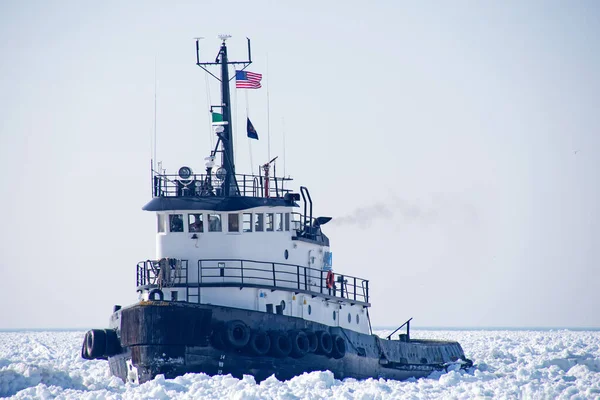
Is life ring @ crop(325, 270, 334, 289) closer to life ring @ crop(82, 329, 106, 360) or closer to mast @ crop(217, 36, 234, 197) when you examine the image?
mast @ crop(217, 36, 234, 197)

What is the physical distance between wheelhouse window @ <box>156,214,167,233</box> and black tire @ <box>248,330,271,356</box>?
167 inches

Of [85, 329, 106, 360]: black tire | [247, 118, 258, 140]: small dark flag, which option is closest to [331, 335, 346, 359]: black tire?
[85, 329, 106, 360]: black tire

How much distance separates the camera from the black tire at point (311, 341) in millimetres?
29475

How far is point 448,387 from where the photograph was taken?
2927 cm

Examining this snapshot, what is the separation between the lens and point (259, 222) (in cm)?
3072

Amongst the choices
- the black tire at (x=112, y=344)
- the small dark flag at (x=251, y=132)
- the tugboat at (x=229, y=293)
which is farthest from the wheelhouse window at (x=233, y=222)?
the black tire at (x=112, y=344)

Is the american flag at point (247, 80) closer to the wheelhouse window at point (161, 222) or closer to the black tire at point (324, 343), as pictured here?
the wheelhouse window at point (161, 222)

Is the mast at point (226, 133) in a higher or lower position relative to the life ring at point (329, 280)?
higher

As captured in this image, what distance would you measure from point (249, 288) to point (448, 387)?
19.2 feet

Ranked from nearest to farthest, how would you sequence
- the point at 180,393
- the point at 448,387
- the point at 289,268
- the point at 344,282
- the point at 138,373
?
1. the point at 180,393
2. the point at 138,373
3. the point at 448,387
4. the point at 289,268
5. the point at 344,282

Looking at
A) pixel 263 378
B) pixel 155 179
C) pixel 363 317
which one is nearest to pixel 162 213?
pixel 155 179

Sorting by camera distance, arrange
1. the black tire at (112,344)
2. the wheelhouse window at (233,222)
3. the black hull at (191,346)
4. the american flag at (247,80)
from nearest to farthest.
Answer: the black hull at (191,346) < the black tire at (112,344) < the wheelhouse window at (233,222) < the american flag at (247,80)

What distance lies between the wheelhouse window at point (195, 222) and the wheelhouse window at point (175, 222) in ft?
0.80

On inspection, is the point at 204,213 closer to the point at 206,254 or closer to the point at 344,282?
A: the point at 206,254
